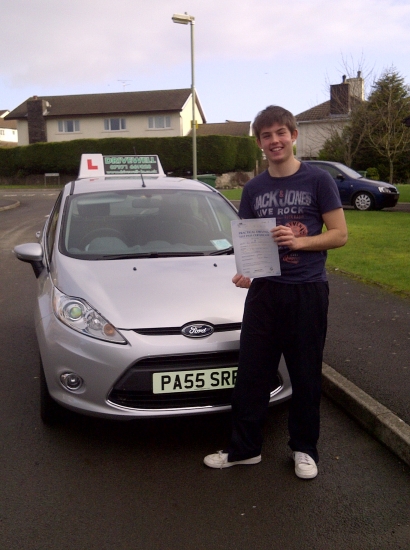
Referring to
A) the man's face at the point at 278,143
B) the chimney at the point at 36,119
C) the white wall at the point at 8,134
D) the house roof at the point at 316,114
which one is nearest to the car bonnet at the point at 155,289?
the man's face at the point at 278,143

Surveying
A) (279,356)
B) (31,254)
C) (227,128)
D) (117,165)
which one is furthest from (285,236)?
(227,128)

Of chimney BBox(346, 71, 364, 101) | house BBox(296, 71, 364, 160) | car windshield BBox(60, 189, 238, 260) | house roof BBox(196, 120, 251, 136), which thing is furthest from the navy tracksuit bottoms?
house roof BBox(196, 120, 251, 136)

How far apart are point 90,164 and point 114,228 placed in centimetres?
309

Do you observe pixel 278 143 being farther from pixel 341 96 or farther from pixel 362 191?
pixel 341 96

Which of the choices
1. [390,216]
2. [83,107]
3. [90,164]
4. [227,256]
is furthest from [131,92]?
[227,256]

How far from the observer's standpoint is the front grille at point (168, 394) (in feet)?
11.6

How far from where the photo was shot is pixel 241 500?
3.21m

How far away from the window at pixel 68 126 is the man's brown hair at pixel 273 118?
55.2m

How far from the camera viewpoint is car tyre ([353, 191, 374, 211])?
18953 millimetres

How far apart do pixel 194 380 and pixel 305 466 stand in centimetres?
77

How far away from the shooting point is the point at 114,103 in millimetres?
56062

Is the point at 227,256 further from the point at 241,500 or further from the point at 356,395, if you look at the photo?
the point at 241,500

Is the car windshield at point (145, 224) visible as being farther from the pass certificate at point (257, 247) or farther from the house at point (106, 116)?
the house at point (106, 116)

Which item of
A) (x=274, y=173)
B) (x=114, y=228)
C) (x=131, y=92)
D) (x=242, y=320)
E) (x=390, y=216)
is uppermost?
(x=131, y=92)
